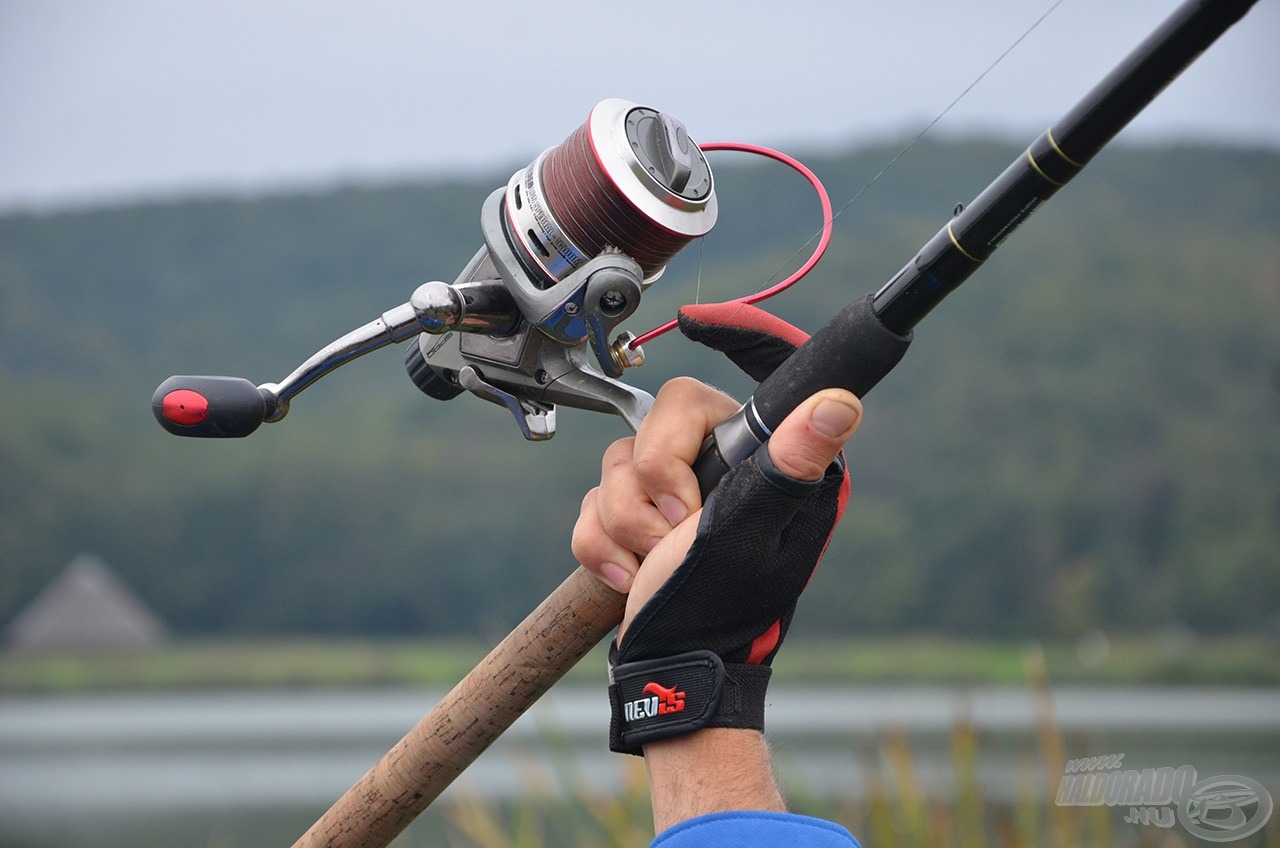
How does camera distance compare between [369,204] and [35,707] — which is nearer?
[35,707]

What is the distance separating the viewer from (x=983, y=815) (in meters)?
4.36

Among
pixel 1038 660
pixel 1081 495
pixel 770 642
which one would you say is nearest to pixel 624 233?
pixel 770 642

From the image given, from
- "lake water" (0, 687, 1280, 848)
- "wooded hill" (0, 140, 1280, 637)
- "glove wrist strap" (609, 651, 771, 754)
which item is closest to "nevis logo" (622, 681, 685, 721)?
"glove wrist strap" (609, 651, 771, 754)

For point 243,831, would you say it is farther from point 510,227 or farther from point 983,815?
point 510,227

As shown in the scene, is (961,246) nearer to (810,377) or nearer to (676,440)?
(810,377)

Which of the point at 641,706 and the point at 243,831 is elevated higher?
the point at 243,831

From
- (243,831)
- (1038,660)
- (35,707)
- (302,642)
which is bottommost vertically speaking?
(1038,660)

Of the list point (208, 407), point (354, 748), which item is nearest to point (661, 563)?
point (208, 407)

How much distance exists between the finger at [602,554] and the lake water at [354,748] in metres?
2.62

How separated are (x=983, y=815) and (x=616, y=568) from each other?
2843mm

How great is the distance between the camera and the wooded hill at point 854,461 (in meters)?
55.3

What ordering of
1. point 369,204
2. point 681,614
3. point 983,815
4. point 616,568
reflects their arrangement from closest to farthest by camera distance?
point 681,614, point 616,568, point 983,815, point 369,204

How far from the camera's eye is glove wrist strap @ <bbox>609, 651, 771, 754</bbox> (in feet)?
5.81

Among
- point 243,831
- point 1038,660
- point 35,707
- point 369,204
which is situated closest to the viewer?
point 1038,660
